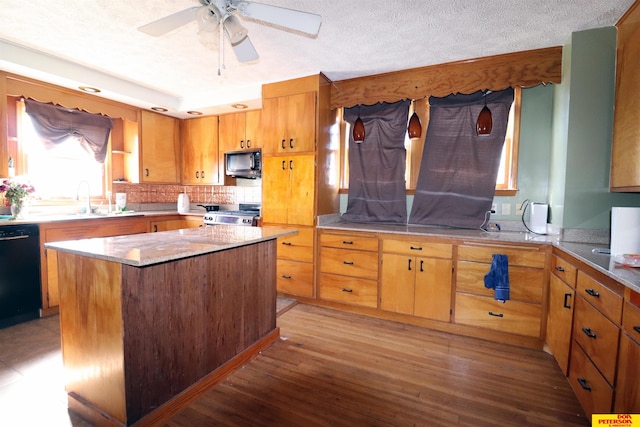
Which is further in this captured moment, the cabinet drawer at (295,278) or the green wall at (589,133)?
the cabinet drawer at (295,278)

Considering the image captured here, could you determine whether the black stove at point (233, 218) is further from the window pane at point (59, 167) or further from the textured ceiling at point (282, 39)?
the textured ceiling at point (282, 39)

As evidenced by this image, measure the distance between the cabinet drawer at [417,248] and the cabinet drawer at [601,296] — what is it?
987mm

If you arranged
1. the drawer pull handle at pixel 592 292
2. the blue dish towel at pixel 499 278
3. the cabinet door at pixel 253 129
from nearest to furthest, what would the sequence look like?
the drawer pull handle at pixel 592 292, the blue dish towel at pixel 499 278, the cabinet door at pixel 253 129

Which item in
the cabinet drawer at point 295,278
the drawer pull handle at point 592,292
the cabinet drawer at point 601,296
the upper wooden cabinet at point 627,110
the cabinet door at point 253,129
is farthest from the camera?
the cabinet door at point 253,129

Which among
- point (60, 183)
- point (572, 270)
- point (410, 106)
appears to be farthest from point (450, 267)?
point (60, 183)

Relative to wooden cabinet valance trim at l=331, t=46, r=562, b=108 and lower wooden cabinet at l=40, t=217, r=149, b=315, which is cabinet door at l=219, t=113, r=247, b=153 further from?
lower wooden cabinet at l=40, t=217, r=149, b=315

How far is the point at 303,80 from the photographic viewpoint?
3281 millimetres

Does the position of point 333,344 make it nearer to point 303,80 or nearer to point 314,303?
point 314,303

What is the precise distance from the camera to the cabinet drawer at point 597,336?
4.57ft

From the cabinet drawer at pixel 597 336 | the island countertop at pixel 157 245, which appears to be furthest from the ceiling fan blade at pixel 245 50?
the cabinet drawer at pixel 597 336

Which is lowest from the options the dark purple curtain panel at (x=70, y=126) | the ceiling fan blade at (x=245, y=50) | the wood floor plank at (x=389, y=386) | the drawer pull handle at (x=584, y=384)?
the wood floor plank at (x=389, y=386)

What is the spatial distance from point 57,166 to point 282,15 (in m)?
3.60

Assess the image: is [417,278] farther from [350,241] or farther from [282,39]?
[282,39]

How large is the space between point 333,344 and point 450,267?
1.24 metres
